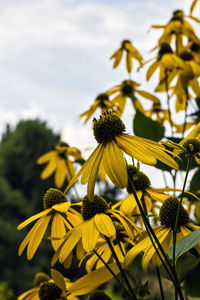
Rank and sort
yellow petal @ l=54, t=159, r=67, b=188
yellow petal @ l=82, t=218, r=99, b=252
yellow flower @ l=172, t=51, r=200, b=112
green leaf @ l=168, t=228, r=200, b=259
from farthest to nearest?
yellow petal @ l=54, t=159, r=67, b=188, yellow flower @ l=172, t=51, r=200, b=112, yellow petal @ l=82, t=218, r=99, b=252, green leaf @ l=168, t=228, r=200, b=259

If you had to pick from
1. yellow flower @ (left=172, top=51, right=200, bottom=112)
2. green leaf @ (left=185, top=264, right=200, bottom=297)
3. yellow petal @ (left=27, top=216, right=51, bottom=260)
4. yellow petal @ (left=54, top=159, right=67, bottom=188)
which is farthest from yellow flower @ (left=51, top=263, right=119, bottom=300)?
yellow petal @ (left=54, top=159, right=67, bottom=188)

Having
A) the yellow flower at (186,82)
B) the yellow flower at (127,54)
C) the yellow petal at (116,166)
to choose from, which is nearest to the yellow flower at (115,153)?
the yellow petal at (116,166)

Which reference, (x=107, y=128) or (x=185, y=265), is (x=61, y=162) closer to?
(x=107, y=128)

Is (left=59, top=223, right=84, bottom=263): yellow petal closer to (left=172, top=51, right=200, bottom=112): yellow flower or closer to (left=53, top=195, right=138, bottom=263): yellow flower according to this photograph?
(left=53, top=195, right=138, bottom=263): yellow flower

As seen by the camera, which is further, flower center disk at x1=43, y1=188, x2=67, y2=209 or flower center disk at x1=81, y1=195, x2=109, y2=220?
flower center disk at x1=43, y1=188, x2=67, y2=209

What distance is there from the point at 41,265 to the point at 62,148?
15.3 metres

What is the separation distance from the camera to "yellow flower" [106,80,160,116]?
210 centimetres

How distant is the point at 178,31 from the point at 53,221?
1.42 meters

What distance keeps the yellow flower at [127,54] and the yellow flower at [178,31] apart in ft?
0.63

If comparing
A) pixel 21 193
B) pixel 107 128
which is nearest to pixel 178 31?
pixel 107 128

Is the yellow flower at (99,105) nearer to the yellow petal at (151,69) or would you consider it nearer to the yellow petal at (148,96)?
the yellow petal at (148,96)

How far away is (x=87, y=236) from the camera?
0.75 m

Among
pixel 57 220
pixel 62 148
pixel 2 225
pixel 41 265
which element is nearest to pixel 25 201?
pixel 2 225

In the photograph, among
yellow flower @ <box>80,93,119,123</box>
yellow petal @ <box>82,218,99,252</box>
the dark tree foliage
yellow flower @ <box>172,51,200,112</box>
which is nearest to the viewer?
yellow petal @ <box>82,218,99,252</box>
